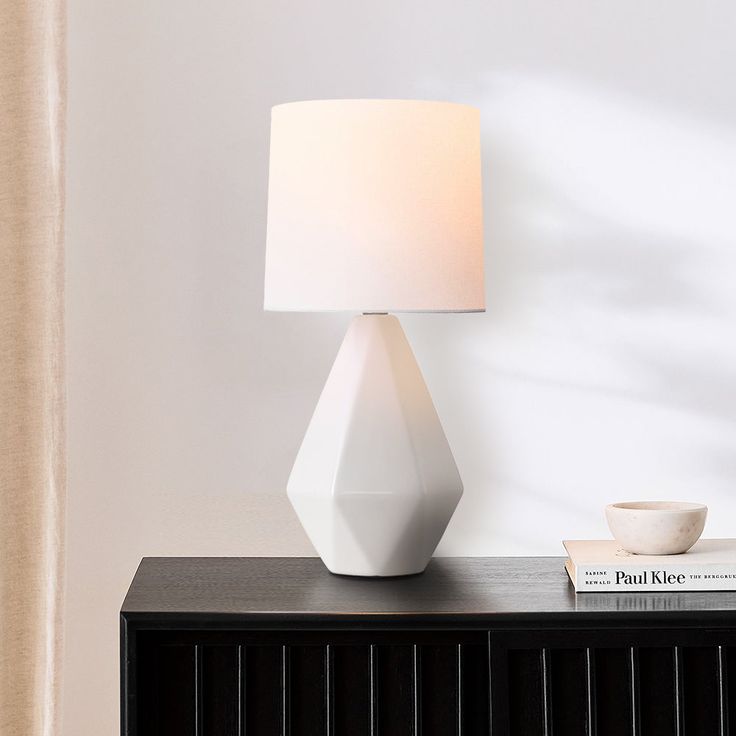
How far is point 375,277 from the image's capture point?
1.28 metres

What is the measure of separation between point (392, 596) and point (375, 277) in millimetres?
401

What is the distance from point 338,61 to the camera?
1664 mm

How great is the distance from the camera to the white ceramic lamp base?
1350 mm

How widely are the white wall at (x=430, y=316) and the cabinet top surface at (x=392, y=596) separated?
213 millimetres

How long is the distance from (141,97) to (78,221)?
0.22 m

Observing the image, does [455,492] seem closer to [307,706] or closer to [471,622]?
[471,622]

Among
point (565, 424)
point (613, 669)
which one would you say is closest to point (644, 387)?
point (565, 424)

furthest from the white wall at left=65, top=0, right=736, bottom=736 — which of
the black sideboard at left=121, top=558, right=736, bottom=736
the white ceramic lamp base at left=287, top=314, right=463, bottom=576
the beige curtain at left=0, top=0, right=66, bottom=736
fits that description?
the black sideboard at left=121, top=558, right=736, bottom=736

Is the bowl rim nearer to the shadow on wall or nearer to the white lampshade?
the shadow on wall

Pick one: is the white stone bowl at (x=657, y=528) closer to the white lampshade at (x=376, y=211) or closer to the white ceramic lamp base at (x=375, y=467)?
the white ceramic lamp base at (x=375, y=467)

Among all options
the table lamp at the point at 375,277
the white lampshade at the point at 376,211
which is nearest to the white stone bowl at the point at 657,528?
the table lamp at the point at 375,277

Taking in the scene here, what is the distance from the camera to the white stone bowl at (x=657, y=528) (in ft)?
4.42

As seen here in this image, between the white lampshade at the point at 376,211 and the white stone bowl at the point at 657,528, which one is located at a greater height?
the white lampshade at the point at 376,211

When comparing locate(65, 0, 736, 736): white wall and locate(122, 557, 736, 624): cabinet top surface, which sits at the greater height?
locate(65, 0, 736, 736): white wall
